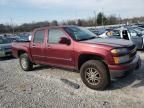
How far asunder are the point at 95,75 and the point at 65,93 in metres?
0.95

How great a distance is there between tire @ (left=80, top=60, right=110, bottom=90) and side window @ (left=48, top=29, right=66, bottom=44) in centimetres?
134

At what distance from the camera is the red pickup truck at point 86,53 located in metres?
5.39

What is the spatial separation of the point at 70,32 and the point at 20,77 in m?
2.67

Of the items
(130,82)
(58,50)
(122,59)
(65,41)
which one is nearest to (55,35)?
(58,50)

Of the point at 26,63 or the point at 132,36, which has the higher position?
the point at 132,36

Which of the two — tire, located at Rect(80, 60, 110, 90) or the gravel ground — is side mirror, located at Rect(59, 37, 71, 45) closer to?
tire, located at Rect(80, 60, 110, 90)

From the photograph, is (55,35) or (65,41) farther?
(55,35)

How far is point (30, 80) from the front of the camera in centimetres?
712

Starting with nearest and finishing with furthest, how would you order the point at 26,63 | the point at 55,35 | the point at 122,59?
the point at 122,59 → the point at 55,35 → the point at 26,63

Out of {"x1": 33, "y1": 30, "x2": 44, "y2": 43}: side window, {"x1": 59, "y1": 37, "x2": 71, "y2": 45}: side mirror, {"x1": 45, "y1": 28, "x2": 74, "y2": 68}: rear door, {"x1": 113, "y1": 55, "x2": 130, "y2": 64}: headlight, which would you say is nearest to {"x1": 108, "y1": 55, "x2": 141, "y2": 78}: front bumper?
{"x1": 113, "y1": 55, "x2": 130, "y2": 64}: headlight

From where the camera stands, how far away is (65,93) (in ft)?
18.4

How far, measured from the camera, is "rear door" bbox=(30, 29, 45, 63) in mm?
7409

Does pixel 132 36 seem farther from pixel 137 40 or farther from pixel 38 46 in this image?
pixel 38 46

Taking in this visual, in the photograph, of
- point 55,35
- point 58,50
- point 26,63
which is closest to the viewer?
point 58,50
